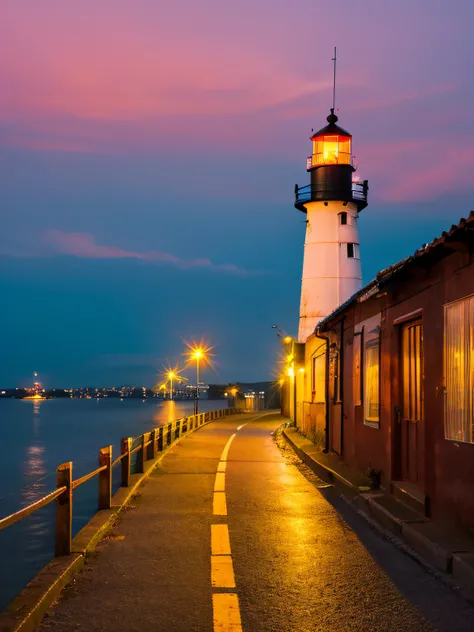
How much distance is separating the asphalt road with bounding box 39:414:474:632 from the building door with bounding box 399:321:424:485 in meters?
1.30

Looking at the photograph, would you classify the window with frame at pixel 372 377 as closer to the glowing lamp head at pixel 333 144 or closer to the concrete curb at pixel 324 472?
the concrete curb at pixel 324 472

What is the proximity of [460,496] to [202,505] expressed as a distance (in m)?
4.90

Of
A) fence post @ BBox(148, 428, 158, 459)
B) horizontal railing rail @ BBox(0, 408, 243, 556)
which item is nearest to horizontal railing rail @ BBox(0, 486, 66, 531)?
horizontal railing rail @ BBox(0, 408, 243, 556)

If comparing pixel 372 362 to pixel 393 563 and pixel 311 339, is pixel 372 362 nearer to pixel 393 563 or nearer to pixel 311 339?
pixel 393 563

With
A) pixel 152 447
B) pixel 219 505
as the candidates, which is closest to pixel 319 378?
pixel 152 447

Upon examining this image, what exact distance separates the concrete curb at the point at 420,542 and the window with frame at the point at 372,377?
1535 millimetres

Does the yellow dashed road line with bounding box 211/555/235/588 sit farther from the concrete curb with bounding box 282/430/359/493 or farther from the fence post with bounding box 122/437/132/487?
the fence post with bounding box 122/437/132/487

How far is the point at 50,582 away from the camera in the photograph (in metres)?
6.68

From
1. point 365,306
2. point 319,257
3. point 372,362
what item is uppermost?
point 319,257

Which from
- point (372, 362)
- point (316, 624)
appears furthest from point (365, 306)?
point (316, 624)

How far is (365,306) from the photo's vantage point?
15812mm

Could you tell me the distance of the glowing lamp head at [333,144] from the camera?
125ft

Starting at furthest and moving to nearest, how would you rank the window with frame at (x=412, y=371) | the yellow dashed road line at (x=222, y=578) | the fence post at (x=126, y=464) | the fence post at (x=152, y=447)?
the fence post at (x=152, y=447) < the fence post at (x=126, y=464) < the window with frame at (x=412, y=371) < the yellow dashed road line at (x=222, y=578)

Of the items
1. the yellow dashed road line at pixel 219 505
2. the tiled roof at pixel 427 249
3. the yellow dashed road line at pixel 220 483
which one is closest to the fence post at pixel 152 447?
the yellow dashed road line at pixel 220 483
